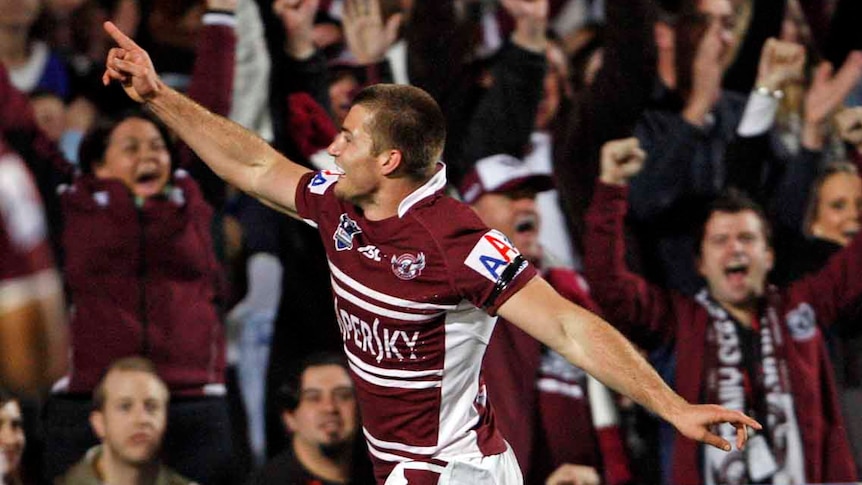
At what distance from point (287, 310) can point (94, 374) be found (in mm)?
753

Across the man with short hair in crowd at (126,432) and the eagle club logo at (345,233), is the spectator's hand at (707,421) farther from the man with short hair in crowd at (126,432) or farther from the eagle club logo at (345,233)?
the man with short hair in crowd at (126,432)

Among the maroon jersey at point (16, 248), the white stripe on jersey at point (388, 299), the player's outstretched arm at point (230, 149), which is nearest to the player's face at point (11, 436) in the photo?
the maroon jersey at point (16, 248)

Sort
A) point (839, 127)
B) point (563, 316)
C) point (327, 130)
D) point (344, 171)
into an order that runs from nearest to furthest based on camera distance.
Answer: point (563, 316)
point (344, 171)
point (327, 130)
point (839, 127)

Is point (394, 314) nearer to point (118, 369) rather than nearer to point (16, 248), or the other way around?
point (16, 248)

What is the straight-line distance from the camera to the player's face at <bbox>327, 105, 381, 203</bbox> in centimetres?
361

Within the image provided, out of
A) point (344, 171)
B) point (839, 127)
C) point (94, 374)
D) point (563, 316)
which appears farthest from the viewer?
point (839, 127)

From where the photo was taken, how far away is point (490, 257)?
348 centimetres

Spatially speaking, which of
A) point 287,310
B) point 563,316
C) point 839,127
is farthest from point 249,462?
point 839,127

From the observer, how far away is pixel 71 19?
6.05 metres

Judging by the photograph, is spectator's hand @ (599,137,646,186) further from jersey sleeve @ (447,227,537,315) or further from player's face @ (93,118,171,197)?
jersey sleeve @ (447,227,537,315)

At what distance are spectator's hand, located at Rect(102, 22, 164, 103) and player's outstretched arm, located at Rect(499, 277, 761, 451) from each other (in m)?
1.11

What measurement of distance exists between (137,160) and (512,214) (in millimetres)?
1381

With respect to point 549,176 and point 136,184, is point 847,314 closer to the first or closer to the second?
point 549,176

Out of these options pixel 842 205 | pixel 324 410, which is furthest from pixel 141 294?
pixel 842 205
